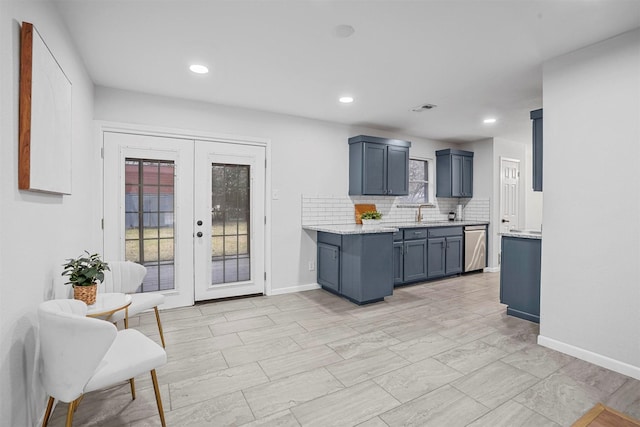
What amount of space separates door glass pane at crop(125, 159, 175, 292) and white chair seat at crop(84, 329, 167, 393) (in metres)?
2.02

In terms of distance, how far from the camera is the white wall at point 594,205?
2361 millimetres

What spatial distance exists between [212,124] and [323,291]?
8.70 ft

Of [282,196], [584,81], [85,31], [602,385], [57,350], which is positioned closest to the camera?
[57,350]

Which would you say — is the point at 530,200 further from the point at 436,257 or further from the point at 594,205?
the point at 594,205

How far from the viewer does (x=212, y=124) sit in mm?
4043

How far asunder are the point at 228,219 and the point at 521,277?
3.42 metres

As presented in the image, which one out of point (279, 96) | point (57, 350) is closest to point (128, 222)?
point (279, 96)

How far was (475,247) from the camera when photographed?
5812mm

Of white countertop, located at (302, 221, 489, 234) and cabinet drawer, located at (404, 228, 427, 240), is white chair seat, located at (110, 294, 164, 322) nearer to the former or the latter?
white countertop, located at (302, 221, 489, 234)

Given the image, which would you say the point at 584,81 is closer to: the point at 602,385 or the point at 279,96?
the point at 602,385

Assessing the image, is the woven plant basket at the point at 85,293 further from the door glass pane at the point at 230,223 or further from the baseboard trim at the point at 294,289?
the baseboard trim at the point at 294,289

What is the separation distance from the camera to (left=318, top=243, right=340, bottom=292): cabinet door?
4.30 m

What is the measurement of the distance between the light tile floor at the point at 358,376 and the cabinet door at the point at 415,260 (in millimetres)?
1285

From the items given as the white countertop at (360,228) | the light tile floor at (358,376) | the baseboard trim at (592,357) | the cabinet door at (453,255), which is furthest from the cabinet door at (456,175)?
the baseboard trim at (592,357)
